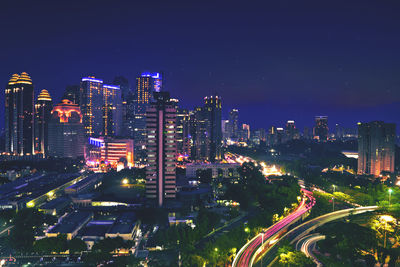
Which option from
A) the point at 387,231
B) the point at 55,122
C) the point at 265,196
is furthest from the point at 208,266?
the point at 55,122

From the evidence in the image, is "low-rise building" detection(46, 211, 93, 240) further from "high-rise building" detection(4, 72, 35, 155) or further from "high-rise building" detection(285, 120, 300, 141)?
"high-rise building" detection(285, 120, 300, 141)

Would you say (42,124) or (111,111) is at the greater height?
(111,111)

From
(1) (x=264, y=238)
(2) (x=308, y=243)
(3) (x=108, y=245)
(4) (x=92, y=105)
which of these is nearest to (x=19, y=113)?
(4) (x=92, y=105)

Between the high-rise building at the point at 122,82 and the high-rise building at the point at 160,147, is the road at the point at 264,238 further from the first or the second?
the high-rise building at the point at 122,82

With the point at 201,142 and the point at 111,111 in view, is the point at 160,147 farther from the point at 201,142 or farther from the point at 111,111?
the point at 111,111

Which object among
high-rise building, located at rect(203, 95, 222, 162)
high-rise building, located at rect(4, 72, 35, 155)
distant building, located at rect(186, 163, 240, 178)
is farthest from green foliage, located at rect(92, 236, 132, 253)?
high-rise building, located at rect(4, 72, 35, 155)

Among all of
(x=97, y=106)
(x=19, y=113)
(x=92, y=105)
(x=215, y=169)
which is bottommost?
(x=215, y=169)
